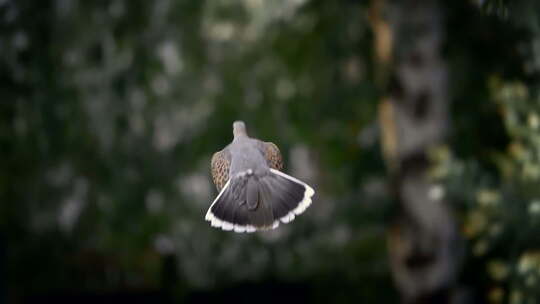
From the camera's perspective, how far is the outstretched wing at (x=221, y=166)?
3.70 ft

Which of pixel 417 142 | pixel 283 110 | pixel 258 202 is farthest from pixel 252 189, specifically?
pixel 417 142

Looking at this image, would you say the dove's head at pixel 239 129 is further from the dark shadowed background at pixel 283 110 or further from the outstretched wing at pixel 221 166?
the dark shadowed background at pixel 283 110

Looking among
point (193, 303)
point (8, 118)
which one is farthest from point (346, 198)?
point (8, 118)

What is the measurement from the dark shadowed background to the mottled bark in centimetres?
1

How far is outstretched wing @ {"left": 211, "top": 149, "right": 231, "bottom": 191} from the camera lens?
3.70 feet

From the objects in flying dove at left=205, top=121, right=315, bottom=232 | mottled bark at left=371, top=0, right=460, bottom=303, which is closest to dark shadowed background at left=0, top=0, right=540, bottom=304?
mottled bark at left=371, top=0, right=460, bottom=303

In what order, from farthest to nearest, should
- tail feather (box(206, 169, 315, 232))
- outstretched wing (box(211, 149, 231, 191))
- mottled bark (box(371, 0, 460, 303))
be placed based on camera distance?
mottled bark (box(371, 0, 460, 303))
outstretched wing (box(211, 149, 231, 191))
tail feather (box(206, 169, 315, 232))

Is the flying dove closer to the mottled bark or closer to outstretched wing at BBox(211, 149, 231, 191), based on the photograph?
outstretched wing at BBox(211, 149, 231, 191)

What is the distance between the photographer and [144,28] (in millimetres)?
5258

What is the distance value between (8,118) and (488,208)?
3.22 m

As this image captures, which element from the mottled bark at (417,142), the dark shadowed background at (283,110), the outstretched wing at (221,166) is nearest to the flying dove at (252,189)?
the outstretched wing at (221,166)

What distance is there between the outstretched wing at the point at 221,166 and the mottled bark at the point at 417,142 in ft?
14.4

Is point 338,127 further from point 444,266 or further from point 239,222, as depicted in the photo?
point 239,222

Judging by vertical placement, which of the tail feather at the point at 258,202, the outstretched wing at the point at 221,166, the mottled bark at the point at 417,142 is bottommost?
the tail feather at the point at 258,202
